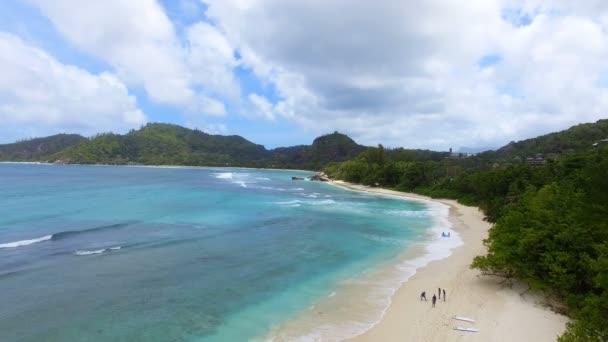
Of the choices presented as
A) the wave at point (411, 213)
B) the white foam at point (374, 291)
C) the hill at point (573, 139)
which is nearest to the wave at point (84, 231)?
the white foam at point (374, 291)

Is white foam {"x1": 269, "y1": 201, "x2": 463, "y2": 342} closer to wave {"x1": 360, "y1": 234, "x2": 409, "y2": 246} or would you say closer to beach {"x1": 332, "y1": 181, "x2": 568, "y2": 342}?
wave {"x1": 360, "y1": 234, "x2": 409, "y2": 246}

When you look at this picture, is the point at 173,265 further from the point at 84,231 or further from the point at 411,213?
the point at 411,213

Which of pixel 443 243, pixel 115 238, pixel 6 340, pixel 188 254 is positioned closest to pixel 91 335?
pixel 6 340

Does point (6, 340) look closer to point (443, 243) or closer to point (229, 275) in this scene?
point (229, 275)

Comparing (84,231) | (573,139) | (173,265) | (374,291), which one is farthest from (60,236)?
(573,139)

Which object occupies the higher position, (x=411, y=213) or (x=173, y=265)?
(x=411, y=213)

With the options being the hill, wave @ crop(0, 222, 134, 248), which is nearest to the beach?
wave @ crop(0, 222, 134, 248)
